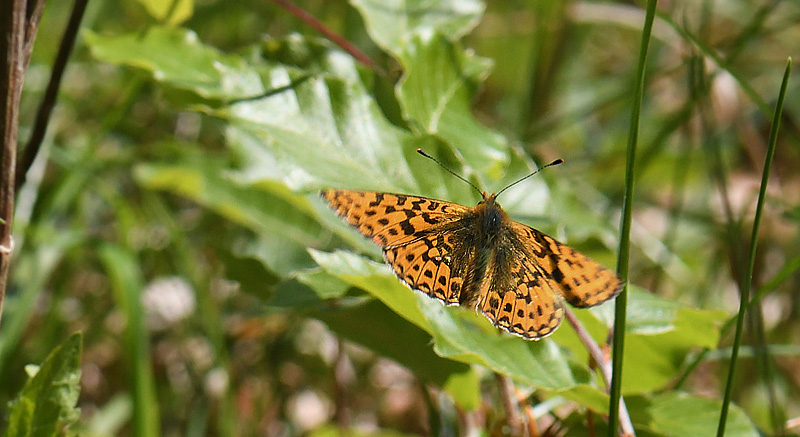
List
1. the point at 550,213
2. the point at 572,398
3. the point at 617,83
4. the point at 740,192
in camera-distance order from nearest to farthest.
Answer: the point at 572,398, the point at 550,213, the point at 617,83, the point at 740,192

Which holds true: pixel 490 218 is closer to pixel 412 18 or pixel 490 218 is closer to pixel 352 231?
pixel 352 231

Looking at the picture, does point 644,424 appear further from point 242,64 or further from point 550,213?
point 242,64

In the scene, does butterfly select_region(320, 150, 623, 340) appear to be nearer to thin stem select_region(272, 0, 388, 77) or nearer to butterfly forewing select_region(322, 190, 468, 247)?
butterfly forewing select_region(322, 190, 468, 247)

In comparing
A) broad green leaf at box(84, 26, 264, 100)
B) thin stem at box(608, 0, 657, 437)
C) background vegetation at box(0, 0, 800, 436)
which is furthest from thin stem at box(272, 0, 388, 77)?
thin stem at box(608, 0, 657, 437)

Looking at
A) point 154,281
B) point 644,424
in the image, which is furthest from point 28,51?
point 154,281

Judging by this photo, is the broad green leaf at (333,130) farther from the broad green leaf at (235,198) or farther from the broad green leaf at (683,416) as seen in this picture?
the broad green leaf at (235,198)

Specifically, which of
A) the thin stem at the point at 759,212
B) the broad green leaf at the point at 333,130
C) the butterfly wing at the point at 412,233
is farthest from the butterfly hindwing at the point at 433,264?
the thin stem at the point at 759,212

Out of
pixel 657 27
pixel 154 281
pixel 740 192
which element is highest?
pixel 657 27
